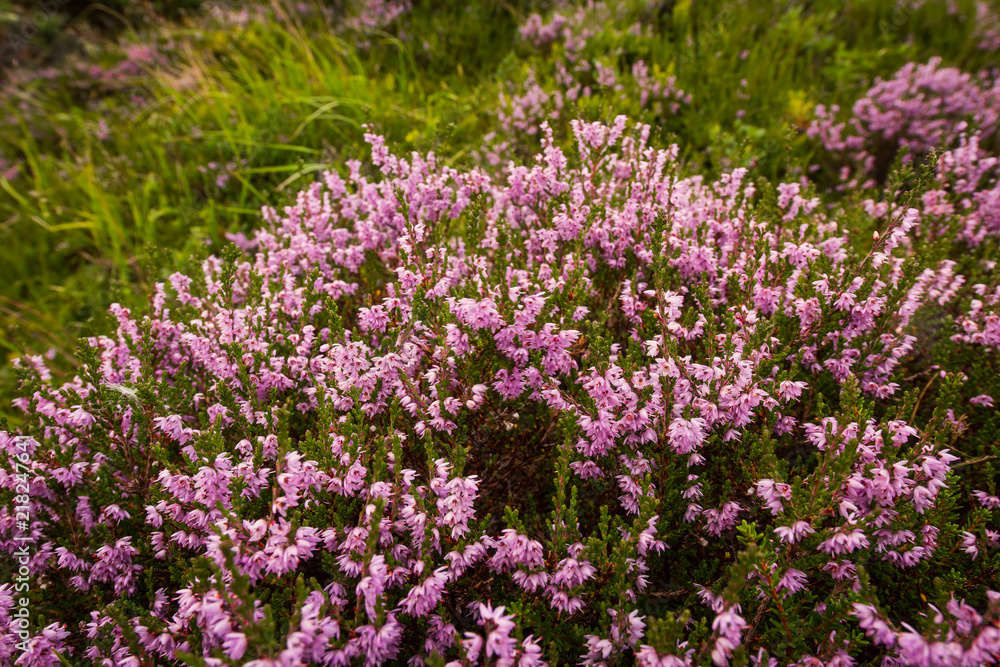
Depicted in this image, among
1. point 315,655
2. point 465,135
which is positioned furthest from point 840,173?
point 315,655

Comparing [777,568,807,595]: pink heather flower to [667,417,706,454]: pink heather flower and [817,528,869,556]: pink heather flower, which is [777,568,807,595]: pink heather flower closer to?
[817,528,869,556]: pink heather flower

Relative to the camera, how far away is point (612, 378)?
2.17m

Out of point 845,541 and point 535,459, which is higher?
point 845,541

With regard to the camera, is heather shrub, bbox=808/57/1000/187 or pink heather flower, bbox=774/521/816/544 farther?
heather shrub, bbox=808/57/1000/187

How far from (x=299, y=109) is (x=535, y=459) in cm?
543

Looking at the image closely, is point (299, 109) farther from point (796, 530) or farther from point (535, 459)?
point (796, 530)

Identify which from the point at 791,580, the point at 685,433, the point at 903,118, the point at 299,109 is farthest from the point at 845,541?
the point at 299,109

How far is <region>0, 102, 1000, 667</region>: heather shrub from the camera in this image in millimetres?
1818

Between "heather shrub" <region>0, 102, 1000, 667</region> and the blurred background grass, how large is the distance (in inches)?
57.6

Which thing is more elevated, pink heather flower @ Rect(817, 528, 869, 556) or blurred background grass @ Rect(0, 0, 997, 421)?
blurred background grass @ Rect(0, 0, 997, 421)

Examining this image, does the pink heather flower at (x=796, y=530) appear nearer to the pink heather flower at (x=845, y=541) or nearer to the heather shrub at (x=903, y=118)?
the pink heather flower at (x=845, y=541)

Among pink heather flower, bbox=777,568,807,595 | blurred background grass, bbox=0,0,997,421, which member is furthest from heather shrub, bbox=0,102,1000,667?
blurred background grass, bbox=0,0,997,421

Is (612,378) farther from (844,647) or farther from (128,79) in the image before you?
(128,79)

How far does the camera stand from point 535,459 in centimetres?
264
